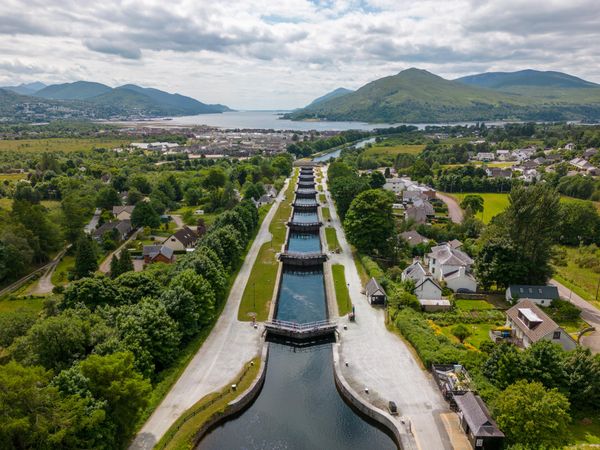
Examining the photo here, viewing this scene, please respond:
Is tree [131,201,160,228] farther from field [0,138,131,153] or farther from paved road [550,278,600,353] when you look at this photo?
field [0,138,131,153]

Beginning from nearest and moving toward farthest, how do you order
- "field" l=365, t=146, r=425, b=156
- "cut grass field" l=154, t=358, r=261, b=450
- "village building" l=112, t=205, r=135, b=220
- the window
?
"cut grass field" l=154, t=358, r=261, b=450 → the window → "village building" l=112, t=205, r=135, b=220 → "field" l=365, t=146, r=425, b=156

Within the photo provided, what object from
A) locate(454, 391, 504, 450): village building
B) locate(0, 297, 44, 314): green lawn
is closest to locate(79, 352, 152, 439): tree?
locate(454, 391, 504, 450): village building

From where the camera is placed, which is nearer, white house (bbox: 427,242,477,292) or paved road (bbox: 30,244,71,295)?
white house (bbox: 427,242,477,292)

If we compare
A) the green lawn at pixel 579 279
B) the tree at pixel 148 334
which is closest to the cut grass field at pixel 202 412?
the tree at pixel 148 334

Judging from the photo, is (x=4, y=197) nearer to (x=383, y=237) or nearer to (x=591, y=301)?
(x=383, y=237)

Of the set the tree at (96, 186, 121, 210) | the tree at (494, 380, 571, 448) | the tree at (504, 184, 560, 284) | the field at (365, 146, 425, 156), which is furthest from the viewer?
the field at (365, 146, 425, 156)
